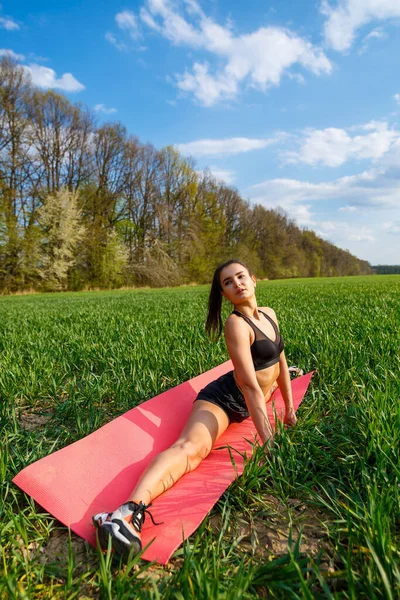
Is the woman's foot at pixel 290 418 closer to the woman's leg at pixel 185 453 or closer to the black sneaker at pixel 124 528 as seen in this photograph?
the woman's leg at pixel 185 453

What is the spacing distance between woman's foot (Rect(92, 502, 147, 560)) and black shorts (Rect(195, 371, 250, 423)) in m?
0.90

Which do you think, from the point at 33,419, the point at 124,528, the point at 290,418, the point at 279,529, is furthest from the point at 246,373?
the point at 33,419

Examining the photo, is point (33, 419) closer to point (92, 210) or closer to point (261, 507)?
point (261, 507)

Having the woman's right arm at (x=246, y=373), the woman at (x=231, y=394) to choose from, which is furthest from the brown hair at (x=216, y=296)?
the woman's right arm at (x=246, y=373)

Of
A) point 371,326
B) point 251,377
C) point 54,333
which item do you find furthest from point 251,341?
point 54,333

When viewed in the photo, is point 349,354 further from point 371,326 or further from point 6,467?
point 6,467

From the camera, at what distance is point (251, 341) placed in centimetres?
241

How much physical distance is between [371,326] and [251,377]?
9.95 feet

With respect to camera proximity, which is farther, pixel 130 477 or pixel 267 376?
pixel 267 376

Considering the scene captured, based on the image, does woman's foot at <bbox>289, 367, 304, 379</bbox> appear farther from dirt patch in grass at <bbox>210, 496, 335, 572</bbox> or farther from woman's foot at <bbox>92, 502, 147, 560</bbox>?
woman's foot at <bbox>92, 502, 147, 560</bbox>

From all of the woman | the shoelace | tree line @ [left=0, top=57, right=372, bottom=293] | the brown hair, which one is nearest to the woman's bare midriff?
the woman

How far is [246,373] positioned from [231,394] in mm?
340

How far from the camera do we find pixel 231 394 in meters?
2.46

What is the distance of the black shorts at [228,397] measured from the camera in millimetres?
2416
